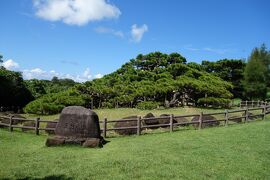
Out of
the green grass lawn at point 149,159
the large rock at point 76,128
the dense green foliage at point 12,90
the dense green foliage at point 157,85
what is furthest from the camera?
the dense green foliage at point 12,90

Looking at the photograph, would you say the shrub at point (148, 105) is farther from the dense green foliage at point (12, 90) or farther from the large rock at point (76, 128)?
the large rock at point (76, 128)

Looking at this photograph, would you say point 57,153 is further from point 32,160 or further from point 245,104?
point 245,104

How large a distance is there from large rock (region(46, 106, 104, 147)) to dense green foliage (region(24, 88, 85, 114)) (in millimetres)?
21651

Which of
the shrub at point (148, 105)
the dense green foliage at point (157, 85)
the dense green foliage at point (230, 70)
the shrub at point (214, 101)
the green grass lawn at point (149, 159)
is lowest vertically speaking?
the green grass lawn at point (149, 159)

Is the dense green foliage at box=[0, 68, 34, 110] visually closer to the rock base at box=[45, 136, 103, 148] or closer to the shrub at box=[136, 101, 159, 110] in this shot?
the shrub at box=[136, 101, 159, 110]

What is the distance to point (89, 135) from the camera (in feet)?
44.0

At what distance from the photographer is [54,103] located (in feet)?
117

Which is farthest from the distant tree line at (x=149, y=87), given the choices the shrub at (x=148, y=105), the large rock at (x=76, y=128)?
the large rock at (x=76, y=128)

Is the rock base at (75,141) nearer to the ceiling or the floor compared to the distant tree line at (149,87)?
nearer to the floor

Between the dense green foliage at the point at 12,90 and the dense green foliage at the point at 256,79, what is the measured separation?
32.9 metres

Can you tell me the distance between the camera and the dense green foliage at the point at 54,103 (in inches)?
1364

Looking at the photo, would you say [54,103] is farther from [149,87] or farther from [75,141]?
[75,141]

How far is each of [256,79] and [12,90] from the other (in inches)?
1384

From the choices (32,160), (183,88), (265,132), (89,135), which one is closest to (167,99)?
(183,88)
